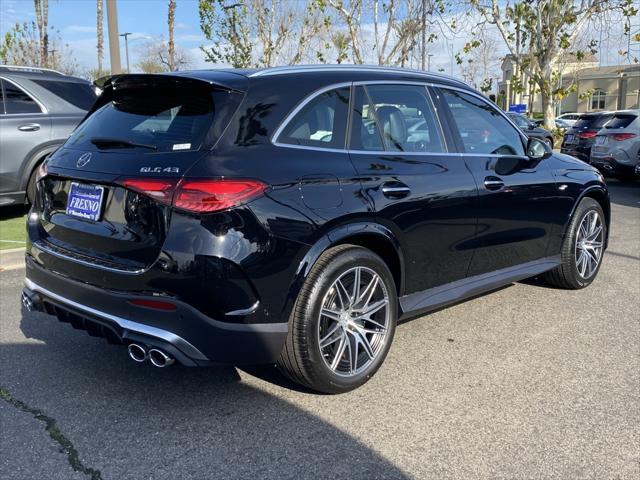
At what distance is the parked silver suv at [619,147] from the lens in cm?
1277

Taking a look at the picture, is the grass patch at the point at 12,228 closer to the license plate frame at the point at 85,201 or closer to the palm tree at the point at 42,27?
the license plate frame at the point at 85,201

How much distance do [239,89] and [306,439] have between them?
177cm

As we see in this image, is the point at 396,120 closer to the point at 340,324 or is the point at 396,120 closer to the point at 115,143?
the point at 340,324

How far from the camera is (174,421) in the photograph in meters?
3.22

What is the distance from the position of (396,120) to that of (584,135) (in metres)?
13.5

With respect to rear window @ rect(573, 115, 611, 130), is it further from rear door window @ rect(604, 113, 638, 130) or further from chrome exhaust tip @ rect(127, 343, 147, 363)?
chrome exhaust tip @ rect(127, 343, 147, 363)

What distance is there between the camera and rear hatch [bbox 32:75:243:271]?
3016mm

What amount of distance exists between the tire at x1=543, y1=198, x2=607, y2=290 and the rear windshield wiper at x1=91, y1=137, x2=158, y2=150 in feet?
11.8

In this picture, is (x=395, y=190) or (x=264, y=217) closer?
(x=264, y=217)

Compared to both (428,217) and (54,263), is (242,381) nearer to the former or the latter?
(54,263)

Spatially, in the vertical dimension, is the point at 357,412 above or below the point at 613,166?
below

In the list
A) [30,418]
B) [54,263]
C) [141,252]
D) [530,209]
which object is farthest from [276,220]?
[530,209]

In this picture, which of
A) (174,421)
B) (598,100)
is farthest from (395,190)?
(598,100)

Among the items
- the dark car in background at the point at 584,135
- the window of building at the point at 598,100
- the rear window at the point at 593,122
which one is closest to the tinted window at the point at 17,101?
the dark car in background at the point at 584,135
